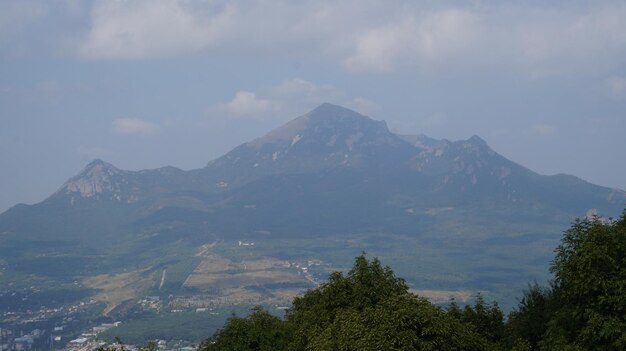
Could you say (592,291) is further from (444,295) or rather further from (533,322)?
(444,295)

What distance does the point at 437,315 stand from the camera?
2488 cm

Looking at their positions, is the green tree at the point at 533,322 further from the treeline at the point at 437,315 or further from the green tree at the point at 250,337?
the green tree at the point at 250,337


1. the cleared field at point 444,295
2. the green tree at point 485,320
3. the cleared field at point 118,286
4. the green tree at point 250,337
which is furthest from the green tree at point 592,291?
the cleared field at point 118,286

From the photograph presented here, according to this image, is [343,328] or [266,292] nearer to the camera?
[343,328]

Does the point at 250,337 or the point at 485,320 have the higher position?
the point at 250,337

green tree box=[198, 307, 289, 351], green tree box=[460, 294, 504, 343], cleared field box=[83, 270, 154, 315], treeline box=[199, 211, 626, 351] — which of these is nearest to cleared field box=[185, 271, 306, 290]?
cleared field box=[83, 270, 154, 315]

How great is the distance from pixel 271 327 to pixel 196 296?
125m

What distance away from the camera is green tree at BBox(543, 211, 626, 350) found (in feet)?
77.4

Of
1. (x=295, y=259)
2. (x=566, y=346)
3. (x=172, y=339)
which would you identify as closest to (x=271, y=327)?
(x=566, y=346)

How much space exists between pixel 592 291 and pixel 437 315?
5589 mm

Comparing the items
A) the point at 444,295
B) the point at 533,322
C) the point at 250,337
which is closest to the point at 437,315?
the point at 250,337

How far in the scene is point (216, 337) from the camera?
3403cm

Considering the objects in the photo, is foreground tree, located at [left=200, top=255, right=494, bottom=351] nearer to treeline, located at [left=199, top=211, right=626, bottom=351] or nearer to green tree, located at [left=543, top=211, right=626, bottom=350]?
treeline, located at [left=199, top=211, right=626, bottom=351]

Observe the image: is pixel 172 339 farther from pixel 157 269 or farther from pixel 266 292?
pixel 157 269
